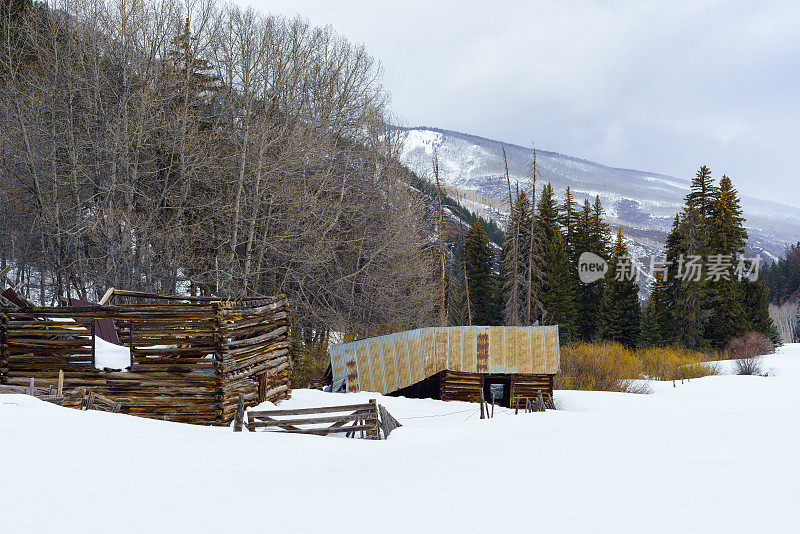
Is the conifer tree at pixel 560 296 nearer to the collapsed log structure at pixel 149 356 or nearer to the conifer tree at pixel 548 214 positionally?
the conifer tree at pixel 548 214

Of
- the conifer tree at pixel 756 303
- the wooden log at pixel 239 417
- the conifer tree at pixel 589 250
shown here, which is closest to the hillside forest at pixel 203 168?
the wooden log at pixel 239 417

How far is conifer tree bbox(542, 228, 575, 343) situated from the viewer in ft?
168

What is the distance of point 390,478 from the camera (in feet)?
32.4

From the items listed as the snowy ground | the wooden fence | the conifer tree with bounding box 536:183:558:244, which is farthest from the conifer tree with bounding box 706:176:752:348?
the wooden fence

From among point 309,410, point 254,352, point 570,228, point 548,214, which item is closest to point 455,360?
point 254,352

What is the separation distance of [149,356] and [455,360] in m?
14.7

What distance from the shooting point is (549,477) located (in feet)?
32.2

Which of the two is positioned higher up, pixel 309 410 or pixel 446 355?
pixel 446 355

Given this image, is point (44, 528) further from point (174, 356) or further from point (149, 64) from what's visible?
point (149, 64)

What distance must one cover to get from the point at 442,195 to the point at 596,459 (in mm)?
38871

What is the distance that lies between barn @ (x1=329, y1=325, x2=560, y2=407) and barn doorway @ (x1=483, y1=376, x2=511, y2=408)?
31.5 inches

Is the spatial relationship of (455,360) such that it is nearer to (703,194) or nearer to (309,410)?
(309,410)

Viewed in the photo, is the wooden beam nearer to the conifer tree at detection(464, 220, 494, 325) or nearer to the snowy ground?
the snowy ground

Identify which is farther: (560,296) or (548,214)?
(548,214)
